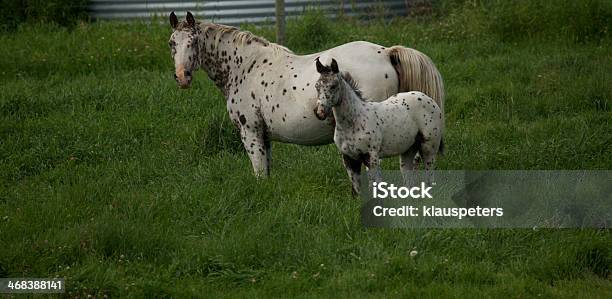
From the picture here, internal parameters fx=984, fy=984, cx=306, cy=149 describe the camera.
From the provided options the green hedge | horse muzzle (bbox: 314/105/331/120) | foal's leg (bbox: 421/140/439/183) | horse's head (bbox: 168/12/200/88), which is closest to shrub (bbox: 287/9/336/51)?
the green hedge

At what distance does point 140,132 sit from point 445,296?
5.24 metres

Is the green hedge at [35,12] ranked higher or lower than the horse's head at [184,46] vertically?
lower

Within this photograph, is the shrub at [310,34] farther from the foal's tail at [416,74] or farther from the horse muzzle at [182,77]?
the foal's tail at [416,74]

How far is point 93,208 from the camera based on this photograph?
319 inches

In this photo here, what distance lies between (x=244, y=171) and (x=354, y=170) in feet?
4.72

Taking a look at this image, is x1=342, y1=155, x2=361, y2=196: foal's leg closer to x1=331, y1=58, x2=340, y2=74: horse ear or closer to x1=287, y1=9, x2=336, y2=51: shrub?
x1=331, y1=58, x2=340, y2=74: horse ear

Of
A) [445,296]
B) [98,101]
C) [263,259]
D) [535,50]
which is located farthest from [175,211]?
[535,50]

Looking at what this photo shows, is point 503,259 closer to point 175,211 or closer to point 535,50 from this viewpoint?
point 175,211

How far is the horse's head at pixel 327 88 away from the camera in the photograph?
23.8 feet

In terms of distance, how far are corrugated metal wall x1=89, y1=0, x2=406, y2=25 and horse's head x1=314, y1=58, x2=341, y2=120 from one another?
7798 mm

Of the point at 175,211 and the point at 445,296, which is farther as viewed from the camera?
the point at 175,211
